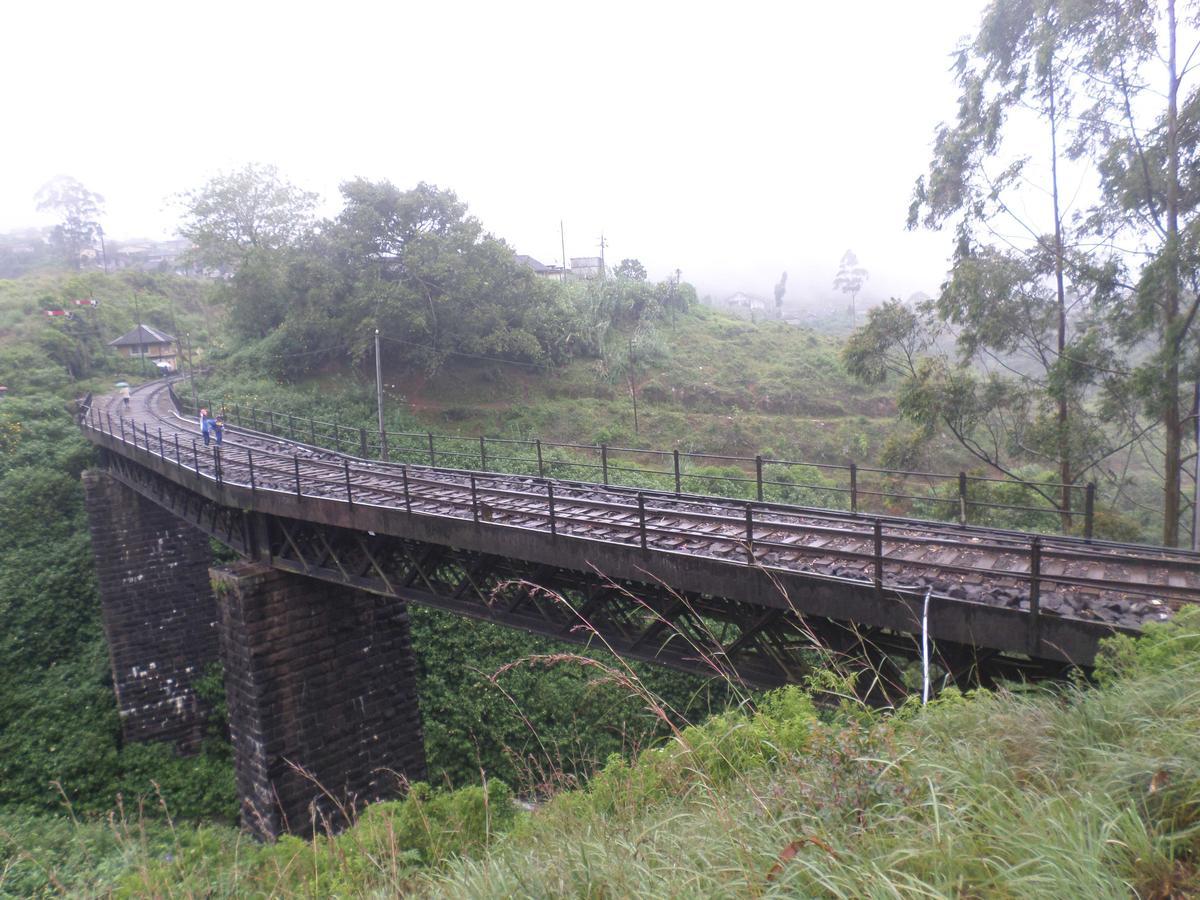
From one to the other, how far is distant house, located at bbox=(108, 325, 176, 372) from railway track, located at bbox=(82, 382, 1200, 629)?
34.5 metres

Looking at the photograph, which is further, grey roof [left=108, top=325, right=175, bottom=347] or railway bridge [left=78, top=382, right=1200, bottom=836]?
grey roof [left=108, top=325, right=175, bottom=347]

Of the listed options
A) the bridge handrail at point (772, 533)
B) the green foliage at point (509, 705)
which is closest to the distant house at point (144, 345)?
the bridge handrail at point (772, 533)

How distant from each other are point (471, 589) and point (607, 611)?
91.9 inches

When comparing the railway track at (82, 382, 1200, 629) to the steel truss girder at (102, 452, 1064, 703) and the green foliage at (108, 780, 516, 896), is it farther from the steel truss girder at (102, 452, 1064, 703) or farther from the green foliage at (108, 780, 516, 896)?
the green foliage at (108, 780, 516, 896)

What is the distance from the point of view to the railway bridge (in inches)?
251

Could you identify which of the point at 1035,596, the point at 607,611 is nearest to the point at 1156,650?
the point at 1035,596

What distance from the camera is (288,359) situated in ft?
117

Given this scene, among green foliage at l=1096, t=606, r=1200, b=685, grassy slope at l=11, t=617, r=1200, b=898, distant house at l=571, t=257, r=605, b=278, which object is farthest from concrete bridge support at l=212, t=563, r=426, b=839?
distant house at l=571, t=257, r=605, b=278

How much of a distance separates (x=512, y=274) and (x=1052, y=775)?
108 feet

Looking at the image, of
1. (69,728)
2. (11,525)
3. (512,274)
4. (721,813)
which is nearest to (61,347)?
(11,525)

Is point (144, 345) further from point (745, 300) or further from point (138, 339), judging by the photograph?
point (745, 300)

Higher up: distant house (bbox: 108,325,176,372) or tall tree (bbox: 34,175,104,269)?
tall tree (bbox: 34,175,104,269)

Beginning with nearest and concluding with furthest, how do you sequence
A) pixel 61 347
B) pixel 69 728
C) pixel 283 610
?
pixel 283 610, pixel 69 728, pixel 61 347

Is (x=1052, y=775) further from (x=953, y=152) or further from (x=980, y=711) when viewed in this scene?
(x=953, y=152)
